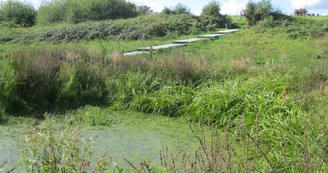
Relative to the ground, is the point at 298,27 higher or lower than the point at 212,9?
lower

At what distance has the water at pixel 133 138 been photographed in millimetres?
5277

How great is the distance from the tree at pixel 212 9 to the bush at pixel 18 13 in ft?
50.3

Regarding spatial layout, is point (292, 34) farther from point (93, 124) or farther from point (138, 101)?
point (93, 124)

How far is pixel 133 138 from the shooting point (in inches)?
244

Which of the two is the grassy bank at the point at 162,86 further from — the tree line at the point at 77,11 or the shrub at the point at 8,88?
the tree line at the point at 77,11

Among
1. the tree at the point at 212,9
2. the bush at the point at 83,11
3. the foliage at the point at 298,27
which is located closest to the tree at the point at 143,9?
the bush at the point at 83,11

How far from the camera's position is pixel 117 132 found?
6559mm

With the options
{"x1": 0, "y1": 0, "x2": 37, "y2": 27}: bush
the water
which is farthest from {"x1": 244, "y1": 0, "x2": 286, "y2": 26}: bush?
{"x1": 0, "y1": 0, "x2": 37, "y2": 27}: bush

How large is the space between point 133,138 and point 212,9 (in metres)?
18.7

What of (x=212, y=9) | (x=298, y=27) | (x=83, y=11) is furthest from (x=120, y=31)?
(x=83, y=11)

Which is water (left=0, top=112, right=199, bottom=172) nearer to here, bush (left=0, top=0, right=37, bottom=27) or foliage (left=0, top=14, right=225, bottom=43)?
foliage (left=0, top=14, right=225, bottom=43)

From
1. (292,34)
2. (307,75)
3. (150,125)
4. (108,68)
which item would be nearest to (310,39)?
(292,34)

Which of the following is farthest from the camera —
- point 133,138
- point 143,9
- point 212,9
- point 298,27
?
point 143,9

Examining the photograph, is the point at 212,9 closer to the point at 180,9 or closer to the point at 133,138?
the point at 180,9
